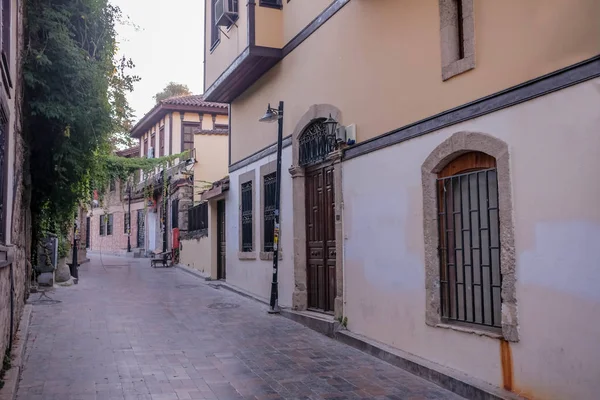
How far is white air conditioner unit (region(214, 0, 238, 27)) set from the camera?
12.4 m

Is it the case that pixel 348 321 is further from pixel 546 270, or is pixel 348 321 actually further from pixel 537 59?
Result: pixel 537 59

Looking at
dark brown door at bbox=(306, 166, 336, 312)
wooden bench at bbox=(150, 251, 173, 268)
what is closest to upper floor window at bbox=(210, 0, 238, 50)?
dark brown door at bbox=(306, 166, 336, 312)

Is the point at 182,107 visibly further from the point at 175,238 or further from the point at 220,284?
the point at 220,284

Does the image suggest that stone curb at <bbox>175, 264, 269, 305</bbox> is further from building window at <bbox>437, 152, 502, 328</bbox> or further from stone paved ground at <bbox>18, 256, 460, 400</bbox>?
building window at <bbox>437, 152, 502, 328</bbox>

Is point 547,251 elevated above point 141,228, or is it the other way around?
point 141,228

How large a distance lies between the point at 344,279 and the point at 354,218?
99 centimetres

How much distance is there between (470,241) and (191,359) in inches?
149

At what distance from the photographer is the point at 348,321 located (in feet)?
28.3

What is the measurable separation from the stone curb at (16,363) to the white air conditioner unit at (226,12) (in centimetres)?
720

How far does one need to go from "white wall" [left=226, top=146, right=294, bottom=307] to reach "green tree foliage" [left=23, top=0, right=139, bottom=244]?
320cm

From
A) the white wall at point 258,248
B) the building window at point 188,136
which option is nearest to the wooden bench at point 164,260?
the building window at point 188,136

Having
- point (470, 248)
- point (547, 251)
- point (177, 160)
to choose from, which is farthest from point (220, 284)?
point (177, 160)

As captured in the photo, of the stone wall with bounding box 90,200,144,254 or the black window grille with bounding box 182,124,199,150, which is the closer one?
the black window grille with bounding box 182,124,199,150

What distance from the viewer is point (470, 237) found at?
6.29 m
